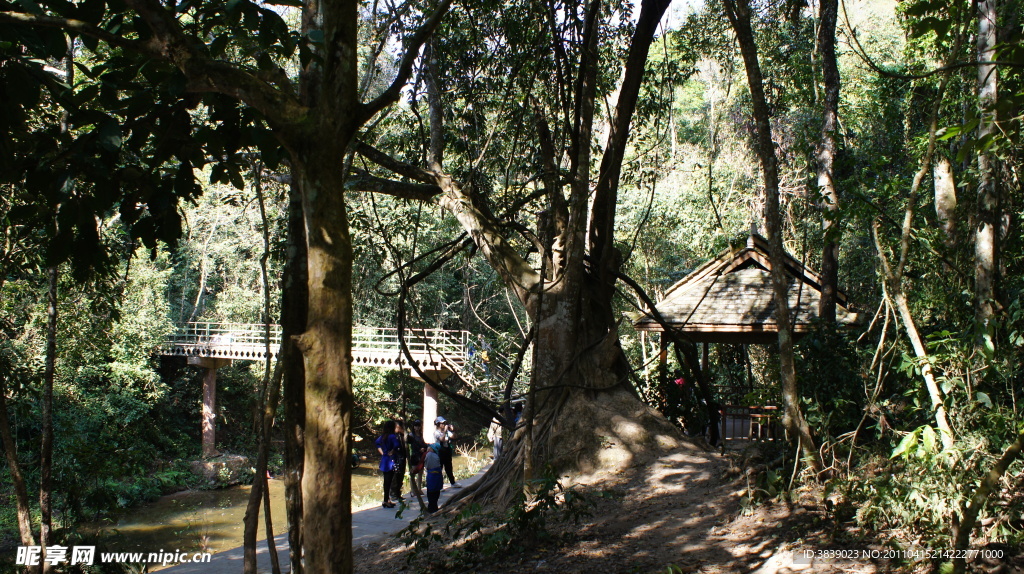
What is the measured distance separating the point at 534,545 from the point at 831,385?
2916 mm

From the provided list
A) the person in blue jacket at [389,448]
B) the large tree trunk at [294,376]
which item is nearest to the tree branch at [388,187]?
the person in blue jacket at [389,448]

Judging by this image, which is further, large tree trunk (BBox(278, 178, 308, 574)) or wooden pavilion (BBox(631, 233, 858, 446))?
wooden pavilion (BBox(631, 233, 858, 446))

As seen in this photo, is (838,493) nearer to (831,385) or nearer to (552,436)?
(831,385)

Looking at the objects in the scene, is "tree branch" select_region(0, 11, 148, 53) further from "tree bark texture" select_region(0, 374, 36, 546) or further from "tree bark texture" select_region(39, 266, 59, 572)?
"tree bark texture" select_region(39, 266, 59, 572)

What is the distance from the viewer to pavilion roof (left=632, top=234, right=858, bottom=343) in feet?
30.1

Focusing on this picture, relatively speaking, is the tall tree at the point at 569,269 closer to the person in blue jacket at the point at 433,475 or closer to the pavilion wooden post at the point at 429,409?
the person in blue jacket at the point at 433,475

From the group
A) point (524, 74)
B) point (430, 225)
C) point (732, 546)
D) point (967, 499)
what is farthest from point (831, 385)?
point (430, 225)

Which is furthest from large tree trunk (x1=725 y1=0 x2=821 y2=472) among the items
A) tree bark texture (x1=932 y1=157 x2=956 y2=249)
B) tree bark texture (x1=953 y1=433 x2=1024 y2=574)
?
tree bark texture (x1=953 y1=433 x2=1024 y2=574)

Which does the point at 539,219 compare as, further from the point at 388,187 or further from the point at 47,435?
the point at 47,435

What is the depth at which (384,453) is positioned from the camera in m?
8.62

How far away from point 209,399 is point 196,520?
20.9 feet

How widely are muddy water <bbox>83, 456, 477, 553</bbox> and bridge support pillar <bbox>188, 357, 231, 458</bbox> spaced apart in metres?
2.10

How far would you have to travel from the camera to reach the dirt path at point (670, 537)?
4203 millimetres

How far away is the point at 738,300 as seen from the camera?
9781mm
